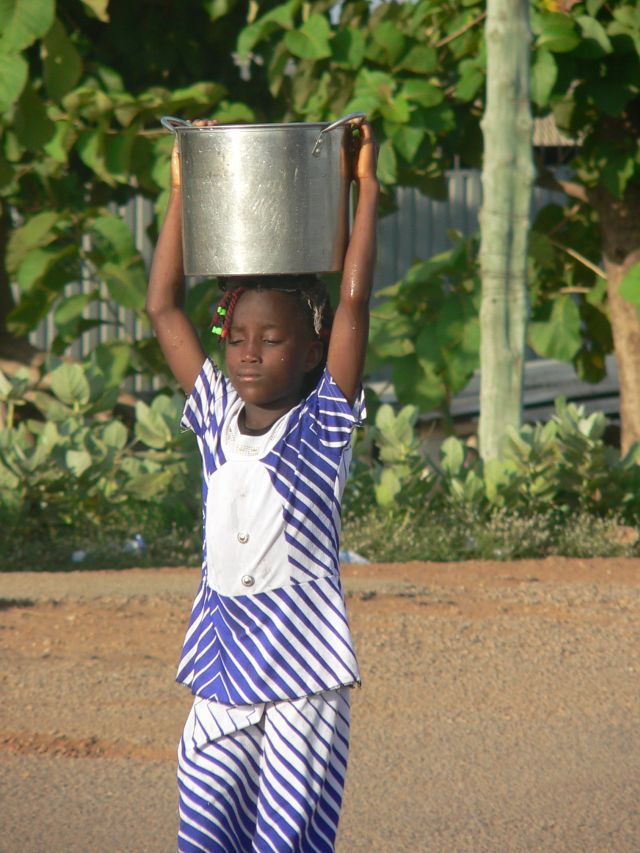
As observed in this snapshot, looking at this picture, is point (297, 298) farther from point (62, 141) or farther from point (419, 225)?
point (419, 225)

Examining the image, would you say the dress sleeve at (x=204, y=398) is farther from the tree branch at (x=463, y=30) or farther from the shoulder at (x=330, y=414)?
the tree branch at (x=463, y=30)

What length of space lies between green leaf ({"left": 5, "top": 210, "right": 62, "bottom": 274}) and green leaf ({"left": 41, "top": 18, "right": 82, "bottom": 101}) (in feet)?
2.38

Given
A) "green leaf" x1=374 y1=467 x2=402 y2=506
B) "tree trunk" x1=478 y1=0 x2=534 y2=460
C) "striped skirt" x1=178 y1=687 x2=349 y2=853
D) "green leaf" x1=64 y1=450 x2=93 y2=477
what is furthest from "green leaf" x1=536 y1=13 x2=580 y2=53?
"striped skirt" x1=178 y1=687 x2=349 y2=853

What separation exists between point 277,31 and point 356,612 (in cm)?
474

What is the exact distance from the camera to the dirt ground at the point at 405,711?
3475 millimetres

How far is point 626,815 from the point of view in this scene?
3551 millimetres

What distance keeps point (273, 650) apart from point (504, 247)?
549 centimetres

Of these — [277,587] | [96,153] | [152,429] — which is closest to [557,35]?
[96,153]

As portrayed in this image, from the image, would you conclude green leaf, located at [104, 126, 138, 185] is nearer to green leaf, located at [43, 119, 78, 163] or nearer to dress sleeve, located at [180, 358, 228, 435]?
green leaf, located at [43, 119, 78, 163]

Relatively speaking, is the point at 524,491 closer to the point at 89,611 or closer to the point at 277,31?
→ the point at 89,611

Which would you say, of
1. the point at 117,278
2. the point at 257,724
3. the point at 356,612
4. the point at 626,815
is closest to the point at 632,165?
the point at 117,278

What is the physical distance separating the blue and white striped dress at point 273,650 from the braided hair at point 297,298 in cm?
12

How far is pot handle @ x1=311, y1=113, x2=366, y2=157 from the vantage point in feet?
8.20

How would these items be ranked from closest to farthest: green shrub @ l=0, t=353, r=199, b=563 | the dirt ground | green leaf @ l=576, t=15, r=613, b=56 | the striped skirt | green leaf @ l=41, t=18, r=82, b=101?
1. the striped skirt
2. the dirt ground
3. green shrub @ l=0, t=353, r=199, b=563
4. green leaf @ l=576, t=15, r=613, b=56
5. green leaf @ l=41, t=18, r=82, b=101
